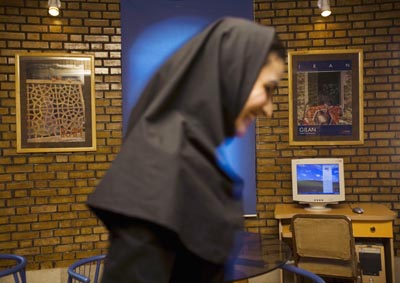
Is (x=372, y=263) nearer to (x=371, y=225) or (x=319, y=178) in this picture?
(x=371, y=225)

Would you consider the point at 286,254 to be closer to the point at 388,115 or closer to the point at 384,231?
the point at 384,231

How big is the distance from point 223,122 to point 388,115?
4071mm

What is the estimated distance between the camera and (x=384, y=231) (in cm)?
372

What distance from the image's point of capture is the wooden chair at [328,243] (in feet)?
10.3

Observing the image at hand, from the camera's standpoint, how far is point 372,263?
3740 millimetres

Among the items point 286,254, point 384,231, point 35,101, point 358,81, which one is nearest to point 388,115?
→ point 358,81

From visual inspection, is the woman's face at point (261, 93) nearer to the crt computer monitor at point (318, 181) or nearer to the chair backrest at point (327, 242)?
the chair backrest at point (327, 242)

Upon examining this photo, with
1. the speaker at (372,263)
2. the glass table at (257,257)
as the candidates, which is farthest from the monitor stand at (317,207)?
the glass table at (257,257)

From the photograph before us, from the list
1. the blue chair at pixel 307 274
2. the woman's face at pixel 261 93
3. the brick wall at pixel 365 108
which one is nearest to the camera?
the woman's face at pixel 261 93

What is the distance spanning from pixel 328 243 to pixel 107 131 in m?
2.44

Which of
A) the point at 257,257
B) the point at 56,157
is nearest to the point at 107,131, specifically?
the point at 56,157

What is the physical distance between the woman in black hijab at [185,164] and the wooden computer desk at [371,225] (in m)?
3.24

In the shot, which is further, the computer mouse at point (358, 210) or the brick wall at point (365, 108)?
the brick wall at point (365, 108)

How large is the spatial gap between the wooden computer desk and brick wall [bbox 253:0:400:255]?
0.35 metres
